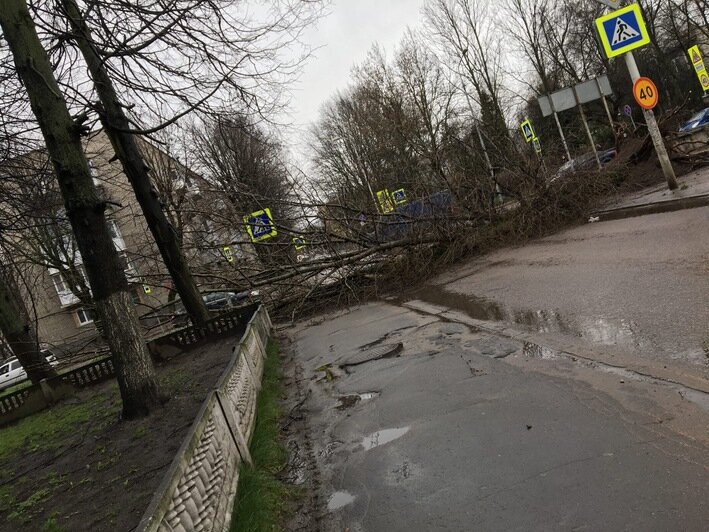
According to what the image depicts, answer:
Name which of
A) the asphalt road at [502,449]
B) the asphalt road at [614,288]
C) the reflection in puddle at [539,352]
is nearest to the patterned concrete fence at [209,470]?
the asphalt road at [502,449]

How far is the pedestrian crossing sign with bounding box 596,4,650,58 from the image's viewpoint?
10492 mm

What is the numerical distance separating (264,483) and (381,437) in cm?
107

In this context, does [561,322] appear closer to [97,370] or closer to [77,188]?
[77,188]

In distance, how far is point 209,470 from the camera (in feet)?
11.1

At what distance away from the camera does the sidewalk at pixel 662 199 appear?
9.62 m

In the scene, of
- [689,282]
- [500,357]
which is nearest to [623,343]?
[500,357]

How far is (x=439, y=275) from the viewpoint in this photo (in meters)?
13.0

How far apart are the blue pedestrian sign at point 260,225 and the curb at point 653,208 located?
7727mm

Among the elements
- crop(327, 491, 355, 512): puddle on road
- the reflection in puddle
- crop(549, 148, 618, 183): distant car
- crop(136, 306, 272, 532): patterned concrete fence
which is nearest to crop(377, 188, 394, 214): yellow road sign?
crop(549, 148, 618, 183): distant car

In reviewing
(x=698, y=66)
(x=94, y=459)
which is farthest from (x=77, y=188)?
(x=698, y=66)

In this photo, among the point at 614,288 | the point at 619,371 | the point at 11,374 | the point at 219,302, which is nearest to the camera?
the point at 619,371

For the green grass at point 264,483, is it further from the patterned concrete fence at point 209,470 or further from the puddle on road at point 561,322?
the puddle on road at point 561,322

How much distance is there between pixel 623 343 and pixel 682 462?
203 cm

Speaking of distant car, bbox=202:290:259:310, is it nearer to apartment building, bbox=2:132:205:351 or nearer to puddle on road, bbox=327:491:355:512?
apartment building, bbox=2:132:205:351
